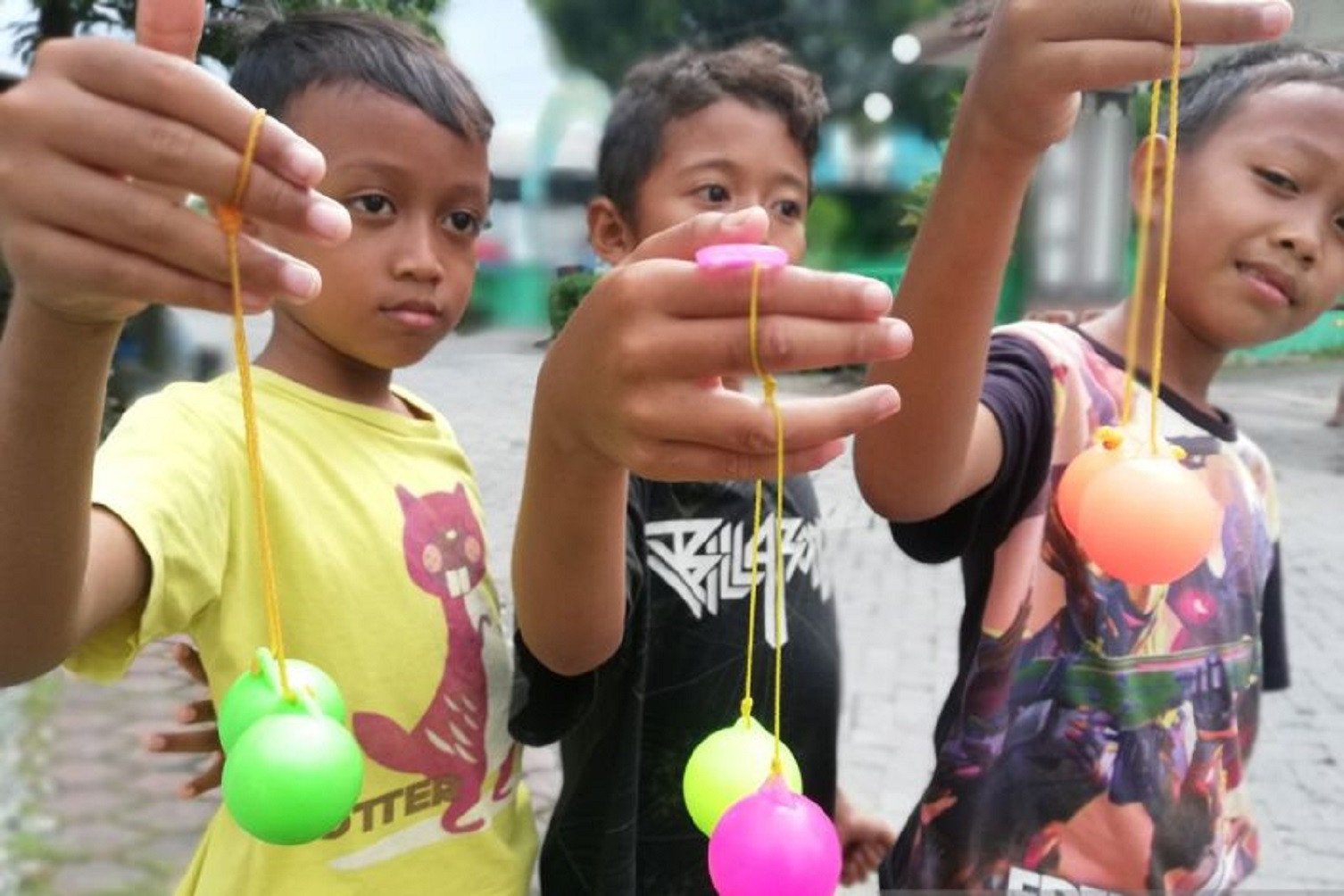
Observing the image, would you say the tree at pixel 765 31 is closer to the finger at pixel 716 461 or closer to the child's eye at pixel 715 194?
the child's eye at pixel 715 194

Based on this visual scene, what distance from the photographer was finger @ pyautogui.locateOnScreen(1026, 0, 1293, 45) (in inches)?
24.5

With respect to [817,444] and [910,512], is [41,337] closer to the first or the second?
[817,444]

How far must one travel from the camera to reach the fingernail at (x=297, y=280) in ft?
1.85

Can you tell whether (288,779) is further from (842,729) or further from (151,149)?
(842,729)

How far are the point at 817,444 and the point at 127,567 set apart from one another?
1.63 feet

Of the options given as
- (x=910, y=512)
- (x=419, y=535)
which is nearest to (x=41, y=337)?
(x=419, y=535)

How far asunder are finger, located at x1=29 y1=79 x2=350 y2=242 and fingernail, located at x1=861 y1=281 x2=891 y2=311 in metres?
0.29

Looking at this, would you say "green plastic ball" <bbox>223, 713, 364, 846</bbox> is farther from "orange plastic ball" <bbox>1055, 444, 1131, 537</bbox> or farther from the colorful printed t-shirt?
the colorful printed t-shirt

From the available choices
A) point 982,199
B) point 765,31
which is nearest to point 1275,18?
point 982,199

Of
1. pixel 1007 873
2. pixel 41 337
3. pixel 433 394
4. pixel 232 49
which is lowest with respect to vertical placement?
pixel 1007 873

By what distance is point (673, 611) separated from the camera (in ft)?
3.66

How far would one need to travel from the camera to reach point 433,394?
3.02 meters

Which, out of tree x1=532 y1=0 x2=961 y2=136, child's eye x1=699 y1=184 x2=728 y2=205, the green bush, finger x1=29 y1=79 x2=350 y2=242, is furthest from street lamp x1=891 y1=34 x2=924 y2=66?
finger x1=29 y1=79 x2=350 y2=242

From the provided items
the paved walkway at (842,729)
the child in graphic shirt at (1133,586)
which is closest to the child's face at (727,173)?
the child in graphic shirt at (1133,586)
